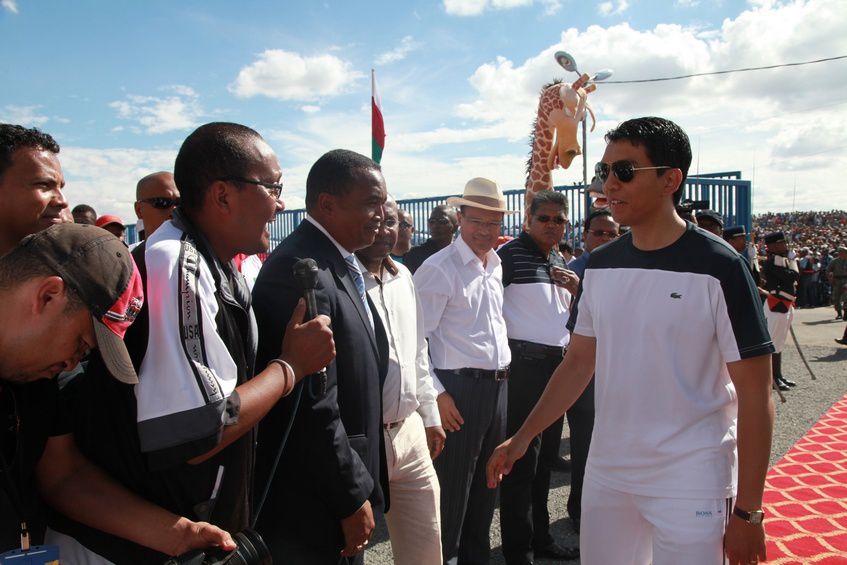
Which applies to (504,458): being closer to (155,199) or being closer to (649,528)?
(649,528)

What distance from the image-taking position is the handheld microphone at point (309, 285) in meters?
1.87

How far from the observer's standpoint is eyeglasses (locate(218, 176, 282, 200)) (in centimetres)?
180

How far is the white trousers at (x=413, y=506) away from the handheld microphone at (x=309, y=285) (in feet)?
3.03

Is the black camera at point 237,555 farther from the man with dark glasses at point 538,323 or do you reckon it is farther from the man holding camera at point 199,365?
the man with dark glasses at point 538,323

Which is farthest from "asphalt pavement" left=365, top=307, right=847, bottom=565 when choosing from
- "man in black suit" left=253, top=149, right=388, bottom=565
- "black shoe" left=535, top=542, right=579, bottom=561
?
"man in black suit" left=253, top=149, right=388, bottom=565

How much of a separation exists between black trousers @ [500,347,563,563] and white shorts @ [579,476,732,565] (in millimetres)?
1398

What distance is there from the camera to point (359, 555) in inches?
88.8

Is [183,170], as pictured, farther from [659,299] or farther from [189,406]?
[659,299]

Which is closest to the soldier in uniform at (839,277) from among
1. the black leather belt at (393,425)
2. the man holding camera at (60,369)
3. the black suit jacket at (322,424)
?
the black leather belt at (393,425)

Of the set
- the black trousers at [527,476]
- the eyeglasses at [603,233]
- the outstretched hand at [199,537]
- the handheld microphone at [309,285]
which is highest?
the eyeglasses at [603,233]

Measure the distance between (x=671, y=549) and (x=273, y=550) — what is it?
1336 mm

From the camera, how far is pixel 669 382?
7.02 ft

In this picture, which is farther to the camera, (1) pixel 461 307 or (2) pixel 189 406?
(1) pixel 461 307

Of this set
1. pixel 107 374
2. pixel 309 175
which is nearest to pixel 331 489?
pixel 107 374
